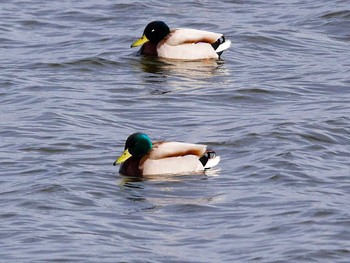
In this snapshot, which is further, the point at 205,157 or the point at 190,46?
the point at 190,46

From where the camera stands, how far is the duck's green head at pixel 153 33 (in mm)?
22391

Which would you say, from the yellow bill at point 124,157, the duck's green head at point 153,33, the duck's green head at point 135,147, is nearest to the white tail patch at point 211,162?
the duck's green head at point 135,147

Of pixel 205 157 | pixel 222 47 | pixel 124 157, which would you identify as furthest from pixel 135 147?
pixel 222 47

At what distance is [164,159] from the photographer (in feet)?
51.6

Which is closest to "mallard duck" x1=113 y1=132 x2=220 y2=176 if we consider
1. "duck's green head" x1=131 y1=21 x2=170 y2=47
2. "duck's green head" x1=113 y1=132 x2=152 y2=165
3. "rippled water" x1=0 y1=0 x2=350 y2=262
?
"duck's green head" x1=113 y1=132 x2=152 y2=165

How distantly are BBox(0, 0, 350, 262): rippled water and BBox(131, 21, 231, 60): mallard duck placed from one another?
0.21 meters

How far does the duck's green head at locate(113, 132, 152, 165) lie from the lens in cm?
1567

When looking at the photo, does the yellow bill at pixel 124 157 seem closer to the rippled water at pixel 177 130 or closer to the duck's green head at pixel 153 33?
the rippled water at pixel 177 130

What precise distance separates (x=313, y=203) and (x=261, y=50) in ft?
29.5

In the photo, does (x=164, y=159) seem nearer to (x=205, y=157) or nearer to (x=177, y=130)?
(x=205, y=157)

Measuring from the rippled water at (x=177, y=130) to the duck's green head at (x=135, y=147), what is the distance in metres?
0.26

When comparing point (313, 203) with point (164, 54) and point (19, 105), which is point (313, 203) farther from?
point (164, 54)

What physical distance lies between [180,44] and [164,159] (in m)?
6.87

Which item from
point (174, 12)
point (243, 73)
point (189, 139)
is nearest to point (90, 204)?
point (189, 139)
